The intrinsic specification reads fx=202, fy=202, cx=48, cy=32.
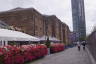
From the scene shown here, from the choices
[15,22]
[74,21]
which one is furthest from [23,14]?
[74,21]

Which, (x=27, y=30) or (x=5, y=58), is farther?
(x=27, y=30)

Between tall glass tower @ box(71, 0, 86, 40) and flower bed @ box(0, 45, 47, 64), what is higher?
tall glass tower @ box(71, 0, 86, 40)

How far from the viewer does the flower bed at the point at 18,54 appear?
13195 millimetres

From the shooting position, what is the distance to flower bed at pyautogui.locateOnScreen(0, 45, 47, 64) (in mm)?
13195

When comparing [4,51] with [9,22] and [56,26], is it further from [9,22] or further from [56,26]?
[56,26]

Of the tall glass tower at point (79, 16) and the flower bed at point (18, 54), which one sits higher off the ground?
the tall glass tower at point (79, 16)

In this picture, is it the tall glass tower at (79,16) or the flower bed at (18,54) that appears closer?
the flower bed at (18,54)

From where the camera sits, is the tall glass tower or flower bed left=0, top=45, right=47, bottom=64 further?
the tall glass tower

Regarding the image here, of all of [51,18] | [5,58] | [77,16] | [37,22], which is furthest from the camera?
[77,16]

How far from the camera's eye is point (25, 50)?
57.5ft

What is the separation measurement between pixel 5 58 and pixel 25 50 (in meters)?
4.44

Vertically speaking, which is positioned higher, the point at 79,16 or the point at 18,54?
the point at 79,16

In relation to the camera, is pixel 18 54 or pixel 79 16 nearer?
pixel 18 54

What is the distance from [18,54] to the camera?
1556 centimetres
